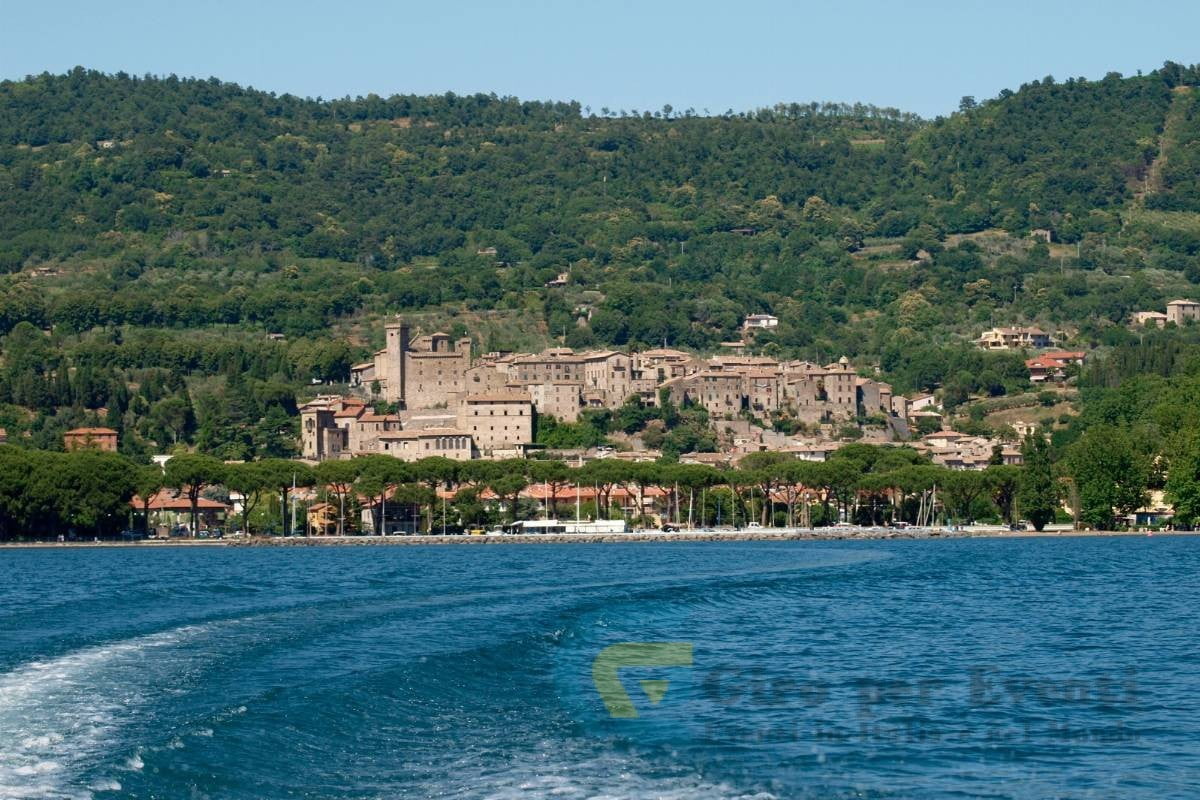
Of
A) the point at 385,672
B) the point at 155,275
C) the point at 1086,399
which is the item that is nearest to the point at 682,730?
the point at 385,672

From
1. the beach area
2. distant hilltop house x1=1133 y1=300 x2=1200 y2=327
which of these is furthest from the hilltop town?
distant hilltop house x1=1133 y1=300 x2=1200 y2=327

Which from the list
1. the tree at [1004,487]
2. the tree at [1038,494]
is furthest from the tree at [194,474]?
the tree at [1038,494]

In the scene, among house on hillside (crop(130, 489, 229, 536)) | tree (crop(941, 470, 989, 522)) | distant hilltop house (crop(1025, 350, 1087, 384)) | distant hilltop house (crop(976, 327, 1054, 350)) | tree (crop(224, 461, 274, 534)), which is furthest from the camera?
distant hilltop house (crop(976, 327, 1054, 350))

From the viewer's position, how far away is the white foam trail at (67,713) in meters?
20.3

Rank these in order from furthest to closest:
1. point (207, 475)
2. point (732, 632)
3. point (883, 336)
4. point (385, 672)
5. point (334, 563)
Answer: point (883, 336), point (207, 475), point (334, 563), point (732, 632), point (385, 672)

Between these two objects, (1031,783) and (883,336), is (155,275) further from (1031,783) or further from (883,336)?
(1031,783)

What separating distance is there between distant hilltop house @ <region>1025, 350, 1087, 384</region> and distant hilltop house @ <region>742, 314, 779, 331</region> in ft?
106

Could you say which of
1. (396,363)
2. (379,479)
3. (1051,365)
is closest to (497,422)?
(396,363)

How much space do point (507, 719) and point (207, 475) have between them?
7380 centimetres

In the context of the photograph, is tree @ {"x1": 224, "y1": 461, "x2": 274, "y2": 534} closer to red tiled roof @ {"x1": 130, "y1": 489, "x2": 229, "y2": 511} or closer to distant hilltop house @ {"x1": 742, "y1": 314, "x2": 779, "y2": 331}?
red tiled roof @ {"x1": 130, "y1": 489, "x2": 229, "y2": 511}

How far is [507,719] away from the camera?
81.1ft

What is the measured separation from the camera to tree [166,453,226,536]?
95.4 m

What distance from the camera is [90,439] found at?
117 metres

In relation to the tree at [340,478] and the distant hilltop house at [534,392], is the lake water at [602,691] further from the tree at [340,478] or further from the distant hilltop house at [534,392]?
the distant hilltop house at [534,392]
